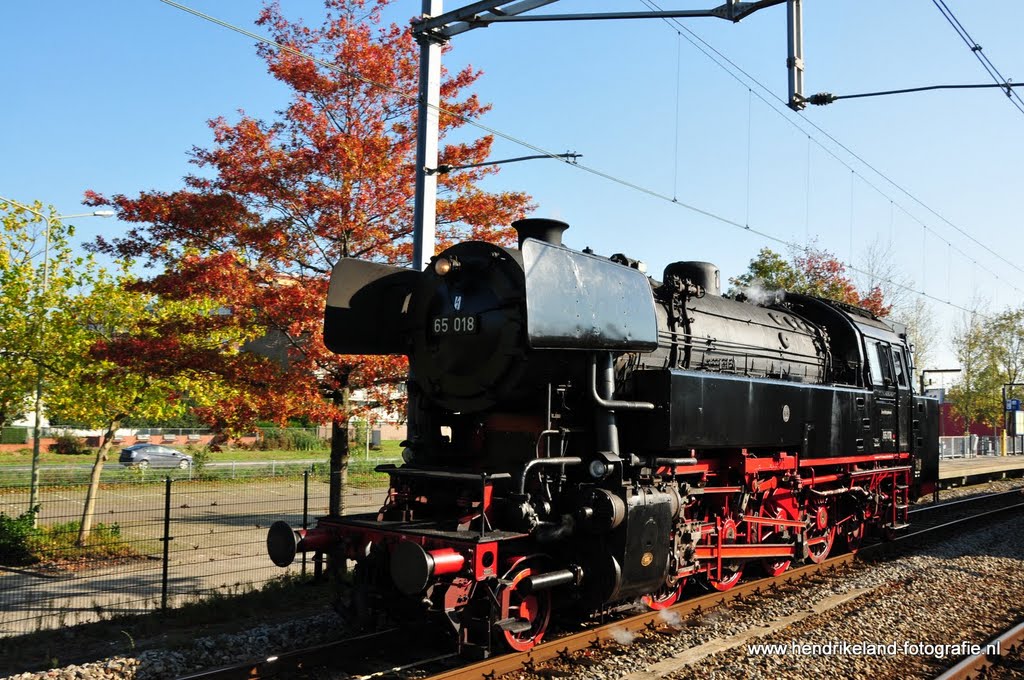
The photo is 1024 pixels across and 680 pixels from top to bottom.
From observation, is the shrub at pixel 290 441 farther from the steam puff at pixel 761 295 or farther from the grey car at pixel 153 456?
the steam puff at pixel 761 295

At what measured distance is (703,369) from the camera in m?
8.48

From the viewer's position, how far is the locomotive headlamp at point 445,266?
23.1 feet

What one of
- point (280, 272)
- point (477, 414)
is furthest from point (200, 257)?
point (477, 414)

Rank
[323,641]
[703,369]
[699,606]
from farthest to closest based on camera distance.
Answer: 1. [703,369]
2. [699,606]
3. [323,641]

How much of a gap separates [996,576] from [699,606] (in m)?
4.74

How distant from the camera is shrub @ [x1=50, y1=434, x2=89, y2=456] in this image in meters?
32.0

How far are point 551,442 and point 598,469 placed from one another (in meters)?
0.48

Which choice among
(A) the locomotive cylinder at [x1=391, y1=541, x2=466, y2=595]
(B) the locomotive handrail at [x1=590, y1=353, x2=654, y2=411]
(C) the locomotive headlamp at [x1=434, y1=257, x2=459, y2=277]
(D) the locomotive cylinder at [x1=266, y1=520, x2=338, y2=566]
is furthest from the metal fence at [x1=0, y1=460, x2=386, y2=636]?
(B) the locomotive handrail at [x1=590, y1=353, x2=654, y2=411]

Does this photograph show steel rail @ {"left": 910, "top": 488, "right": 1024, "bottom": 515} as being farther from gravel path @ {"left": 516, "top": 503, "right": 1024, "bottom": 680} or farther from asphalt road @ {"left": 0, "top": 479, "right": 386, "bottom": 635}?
asphalt road @ {"left": 0, "top": 479, "right": 386, "bottom": 635}

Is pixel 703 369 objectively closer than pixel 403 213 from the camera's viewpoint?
Yes

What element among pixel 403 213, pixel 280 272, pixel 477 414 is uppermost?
pixel 403 213

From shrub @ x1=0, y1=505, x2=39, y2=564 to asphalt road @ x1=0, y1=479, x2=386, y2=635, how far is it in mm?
499

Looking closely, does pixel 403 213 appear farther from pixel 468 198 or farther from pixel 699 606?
pixel 699 606

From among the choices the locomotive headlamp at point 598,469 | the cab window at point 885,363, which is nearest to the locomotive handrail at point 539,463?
the locomotive headlamp at point 598,469
